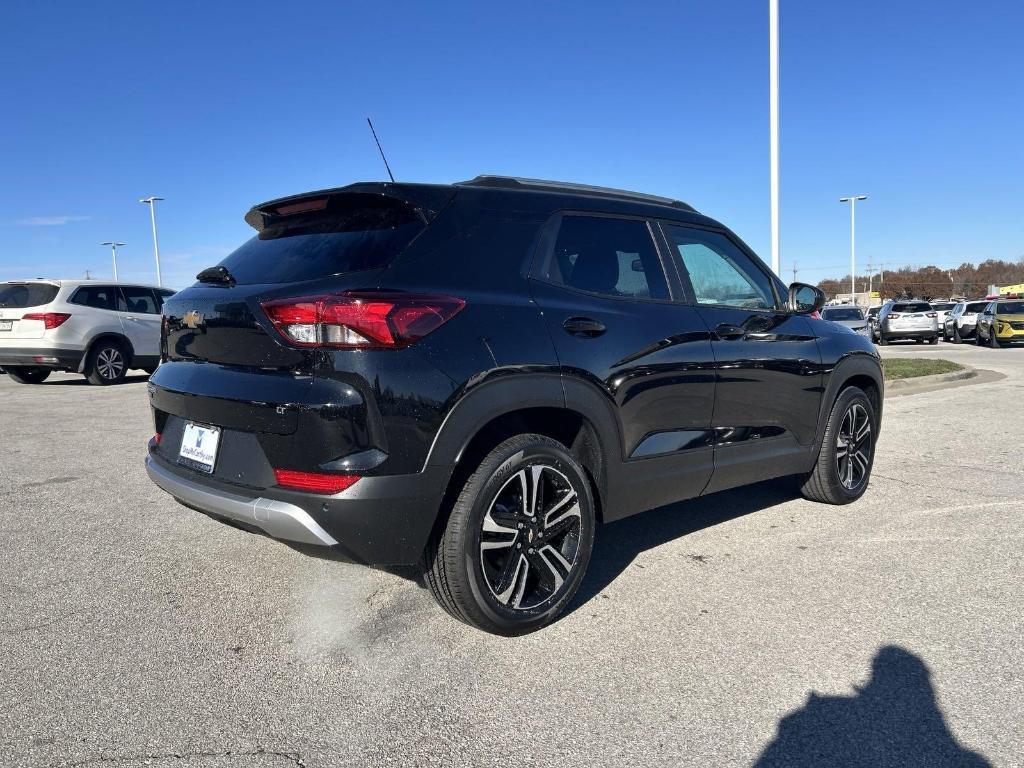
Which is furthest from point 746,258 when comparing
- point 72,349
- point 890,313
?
point 890,313

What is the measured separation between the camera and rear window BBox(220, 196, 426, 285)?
9.79ft

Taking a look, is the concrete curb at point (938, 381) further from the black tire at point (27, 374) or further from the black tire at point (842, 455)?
the black tire at point (27, 374)

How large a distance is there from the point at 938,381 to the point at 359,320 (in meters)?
12.7

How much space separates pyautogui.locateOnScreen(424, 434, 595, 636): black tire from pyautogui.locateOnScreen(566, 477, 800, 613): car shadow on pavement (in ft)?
1.00

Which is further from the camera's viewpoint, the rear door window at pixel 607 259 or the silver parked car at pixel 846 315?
the silver parked car at pixel 846 315

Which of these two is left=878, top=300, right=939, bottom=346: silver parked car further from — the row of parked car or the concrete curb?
the concrete curb

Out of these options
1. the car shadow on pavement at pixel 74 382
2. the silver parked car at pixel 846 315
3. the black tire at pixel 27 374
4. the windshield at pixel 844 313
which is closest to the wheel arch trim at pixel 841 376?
the car shadow on pavement at pixel 74 382

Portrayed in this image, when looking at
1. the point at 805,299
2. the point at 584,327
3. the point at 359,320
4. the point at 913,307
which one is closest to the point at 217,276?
the point at 359,320

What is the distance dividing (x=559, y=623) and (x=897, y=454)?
4717mm

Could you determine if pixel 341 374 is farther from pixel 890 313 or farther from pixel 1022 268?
pixel 1022 268

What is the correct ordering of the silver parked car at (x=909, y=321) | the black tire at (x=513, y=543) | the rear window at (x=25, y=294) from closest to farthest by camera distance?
the black tire at (x=513, y=543) < the rear window at (x=25, y=294) < the silver parked car at (x=909, y=321)

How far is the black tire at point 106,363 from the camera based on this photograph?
Result: 508 inches

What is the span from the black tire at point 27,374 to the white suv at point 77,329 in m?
0.02

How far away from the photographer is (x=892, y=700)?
2.63 meters
